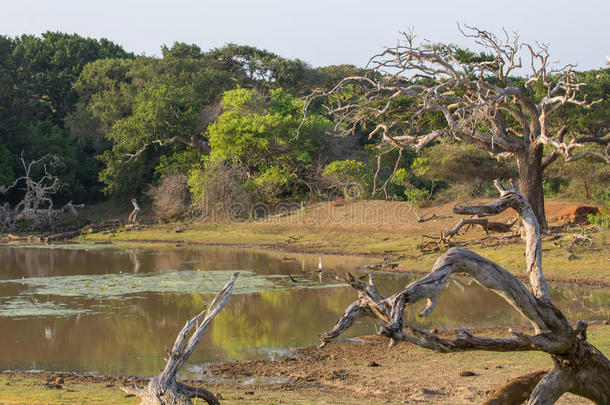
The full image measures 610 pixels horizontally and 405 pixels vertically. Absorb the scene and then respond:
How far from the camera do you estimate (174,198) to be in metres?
32.4

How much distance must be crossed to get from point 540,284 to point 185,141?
3192 centimetres

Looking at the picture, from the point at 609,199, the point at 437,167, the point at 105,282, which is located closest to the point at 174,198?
the point at 437,167

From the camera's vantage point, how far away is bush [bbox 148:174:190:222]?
3219cm

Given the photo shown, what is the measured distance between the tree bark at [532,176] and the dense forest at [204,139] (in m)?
2.88

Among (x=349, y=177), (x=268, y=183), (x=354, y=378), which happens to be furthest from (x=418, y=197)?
(x=354, y=378)

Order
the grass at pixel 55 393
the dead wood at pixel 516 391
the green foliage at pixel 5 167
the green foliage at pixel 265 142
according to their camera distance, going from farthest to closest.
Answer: the green foliage at pixel 5 167, the green foliage at pixel 265 142, the grass at pixel 55 393, the dead wood at pixel 516 391

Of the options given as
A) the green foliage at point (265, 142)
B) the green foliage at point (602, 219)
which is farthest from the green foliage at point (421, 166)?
the green foliage at point (602, 219)

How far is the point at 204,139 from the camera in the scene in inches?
1475

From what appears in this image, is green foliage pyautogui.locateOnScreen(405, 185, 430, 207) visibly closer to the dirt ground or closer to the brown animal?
the brown animal

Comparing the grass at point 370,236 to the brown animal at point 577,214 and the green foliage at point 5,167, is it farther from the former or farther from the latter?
the green foliage at point 5,167

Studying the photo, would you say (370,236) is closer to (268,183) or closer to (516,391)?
(268,183)

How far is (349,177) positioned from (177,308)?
17.6 m

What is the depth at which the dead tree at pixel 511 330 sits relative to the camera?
16.0ft

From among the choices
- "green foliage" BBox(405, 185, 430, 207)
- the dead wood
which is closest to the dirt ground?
the dead wood
